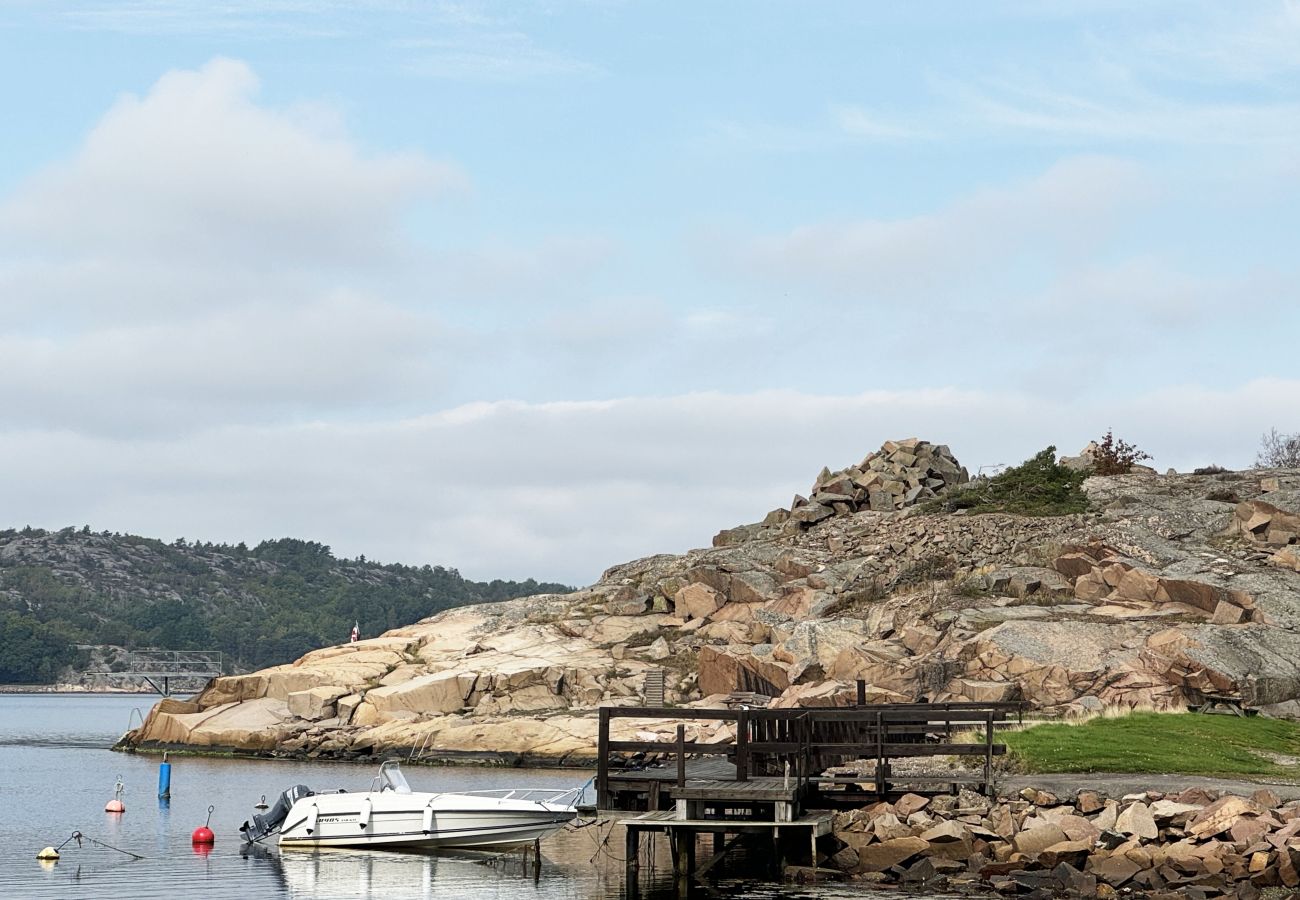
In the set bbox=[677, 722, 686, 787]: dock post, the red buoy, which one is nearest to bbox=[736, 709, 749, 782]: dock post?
bbox=[677, 722, 686, 787]: dock post

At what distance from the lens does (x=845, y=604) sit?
231ft

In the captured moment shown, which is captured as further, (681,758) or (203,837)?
(203,837)

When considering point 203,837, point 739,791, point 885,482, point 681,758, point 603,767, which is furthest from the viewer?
point 885,482

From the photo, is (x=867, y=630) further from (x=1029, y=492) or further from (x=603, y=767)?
(x=603, y=767)

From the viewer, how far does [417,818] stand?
125 feet

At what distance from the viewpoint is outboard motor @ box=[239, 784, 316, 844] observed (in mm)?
40719

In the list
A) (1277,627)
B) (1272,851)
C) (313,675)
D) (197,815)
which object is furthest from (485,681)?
(1272,851)

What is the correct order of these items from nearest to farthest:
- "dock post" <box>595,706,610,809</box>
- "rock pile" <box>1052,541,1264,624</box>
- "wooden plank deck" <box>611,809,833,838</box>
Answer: "wooden plank deck" <box>611,809,833,838</box> → "dock post" <box>595,706,610,809</box> → "rock pile" <box>1052,541,1264,624</box>

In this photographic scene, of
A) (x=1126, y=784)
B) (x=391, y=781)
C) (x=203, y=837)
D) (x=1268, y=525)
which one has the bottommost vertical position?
(x=203, y=837)

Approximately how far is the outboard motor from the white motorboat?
1.80 feet

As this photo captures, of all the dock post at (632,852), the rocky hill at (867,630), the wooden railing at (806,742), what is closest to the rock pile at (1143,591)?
the rocky hill at (867,630)

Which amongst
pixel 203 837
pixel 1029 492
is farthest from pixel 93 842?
pixel 1029 492

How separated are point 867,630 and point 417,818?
30994 millimetres

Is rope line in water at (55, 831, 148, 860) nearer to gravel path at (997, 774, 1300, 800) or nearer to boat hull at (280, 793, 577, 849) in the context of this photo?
boat hull at (280, 793, 577, 849)
